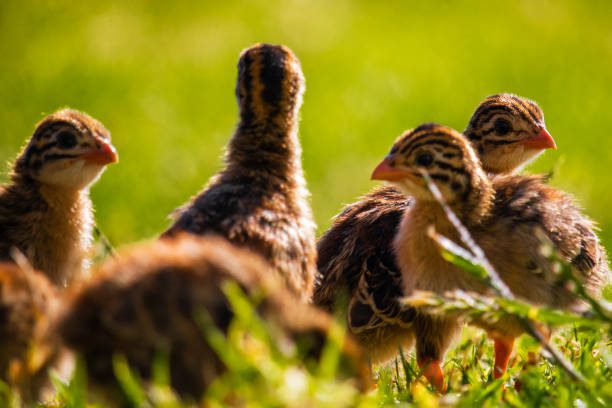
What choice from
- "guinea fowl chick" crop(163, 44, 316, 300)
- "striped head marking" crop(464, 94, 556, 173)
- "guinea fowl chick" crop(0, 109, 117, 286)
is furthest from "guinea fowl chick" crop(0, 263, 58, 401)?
"striped head marking" crop(464, 94, 556, 173)

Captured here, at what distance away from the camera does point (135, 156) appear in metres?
11.2

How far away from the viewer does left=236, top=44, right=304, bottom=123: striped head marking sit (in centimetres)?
496

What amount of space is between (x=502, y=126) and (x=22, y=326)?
333 centimetres

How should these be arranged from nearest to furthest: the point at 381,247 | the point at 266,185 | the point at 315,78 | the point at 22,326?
the point at 22,326, the point at 266,185, the point at 381,247, the point at 315,78

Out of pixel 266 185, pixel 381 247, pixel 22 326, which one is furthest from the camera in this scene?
pixel 381 247

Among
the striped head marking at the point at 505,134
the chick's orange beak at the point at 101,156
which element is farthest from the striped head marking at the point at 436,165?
the chick's orange beak at the point at 101,156

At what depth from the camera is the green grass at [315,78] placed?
10984 millimetres

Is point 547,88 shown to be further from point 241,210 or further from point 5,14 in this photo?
point 241,210

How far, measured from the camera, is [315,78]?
47.1 feet

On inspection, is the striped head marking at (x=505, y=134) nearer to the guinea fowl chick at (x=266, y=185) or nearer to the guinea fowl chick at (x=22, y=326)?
the guinea fowl chick at (x=266, y=185)

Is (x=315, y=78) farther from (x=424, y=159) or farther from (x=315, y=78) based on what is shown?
(x=424, y=159)

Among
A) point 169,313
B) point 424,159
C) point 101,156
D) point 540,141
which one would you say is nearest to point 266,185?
point 424,159

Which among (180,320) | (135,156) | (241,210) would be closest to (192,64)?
(135,156)

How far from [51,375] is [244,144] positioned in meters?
1.61
